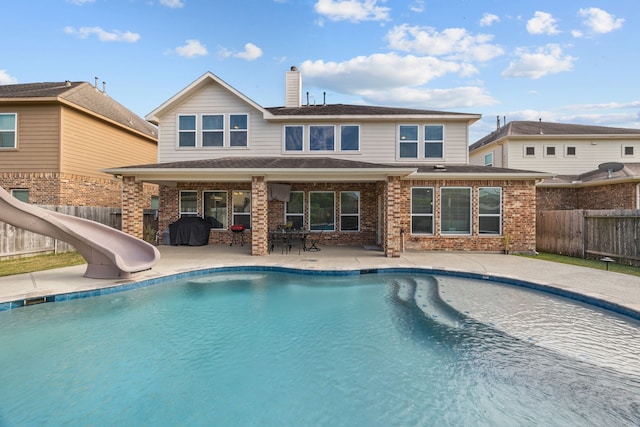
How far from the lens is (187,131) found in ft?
45.5

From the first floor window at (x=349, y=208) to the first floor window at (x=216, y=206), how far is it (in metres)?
5.21

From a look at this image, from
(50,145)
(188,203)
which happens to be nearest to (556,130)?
(188,203)

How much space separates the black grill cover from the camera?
44.4ft

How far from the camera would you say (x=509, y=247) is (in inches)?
474

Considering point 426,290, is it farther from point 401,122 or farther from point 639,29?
point 639,29

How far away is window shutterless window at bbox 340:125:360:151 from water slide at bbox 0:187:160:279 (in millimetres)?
8433

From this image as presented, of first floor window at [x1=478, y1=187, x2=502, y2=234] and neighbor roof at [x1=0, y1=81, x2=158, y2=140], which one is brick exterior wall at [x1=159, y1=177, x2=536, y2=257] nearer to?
first floor window at [x1=478, y1=187, x2=502, y2=234]

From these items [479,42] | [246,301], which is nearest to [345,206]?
[246,301]

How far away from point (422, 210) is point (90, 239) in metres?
10.4

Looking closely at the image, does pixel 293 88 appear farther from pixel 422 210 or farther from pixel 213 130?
pixel 422 210

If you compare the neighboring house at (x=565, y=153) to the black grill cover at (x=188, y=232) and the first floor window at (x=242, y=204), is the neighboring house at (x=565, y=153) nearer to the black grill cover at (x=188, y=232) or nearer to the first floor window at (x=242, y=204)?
the first floor window at (x=242, y=204)

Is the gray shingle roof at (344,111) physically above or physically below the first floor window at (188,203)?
above

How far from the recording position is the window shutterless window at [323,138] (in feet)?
45.1

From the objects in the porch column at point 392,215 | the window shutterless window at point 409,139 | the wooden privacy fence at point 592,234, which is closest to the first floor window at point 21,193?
the porch column at point 392,215
